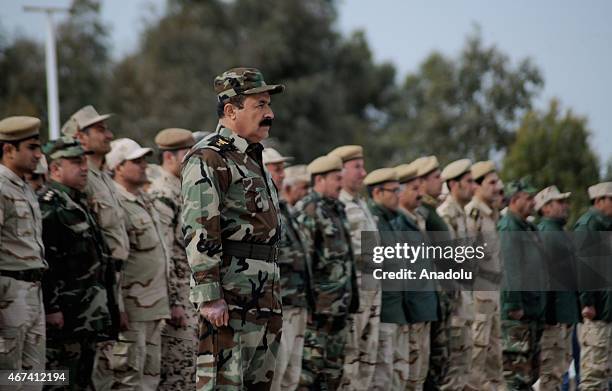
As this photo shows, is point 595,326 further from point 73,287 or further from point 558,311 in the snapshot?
point 73,287

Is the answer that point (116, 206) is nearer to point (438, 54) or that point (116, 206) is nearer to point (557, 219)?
point (557, 219)

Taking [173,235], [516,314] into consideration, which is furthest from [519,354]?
[173,235]

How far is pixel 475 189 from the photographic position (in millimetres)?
11523

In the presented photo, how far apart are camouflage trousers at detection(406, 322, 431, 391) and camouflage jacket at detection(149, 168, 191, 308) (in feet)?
7.62

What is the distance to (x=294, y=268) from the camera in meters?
9.47

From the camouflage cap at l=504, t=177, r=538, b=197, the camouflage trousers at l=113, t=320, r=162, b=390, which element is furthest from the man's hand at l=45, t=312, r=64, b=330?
the camouflage cap at l=504, t=177, r=538, b=197

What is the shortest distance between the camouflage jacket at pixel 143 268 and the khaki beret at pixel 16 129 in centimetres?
135

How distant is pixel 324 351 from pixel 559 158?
759cm

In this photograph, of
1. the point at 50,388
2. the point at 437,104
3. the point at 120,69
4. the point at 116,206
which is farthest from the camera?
the point at 120,69

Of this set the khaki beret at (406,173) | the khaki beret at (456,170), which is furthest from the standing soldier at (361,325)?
the khaki beret at (456,170)

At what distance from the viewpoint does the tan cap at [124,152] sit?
8.75 m

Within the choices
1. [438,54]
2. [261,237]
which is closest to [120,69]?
[438,54]

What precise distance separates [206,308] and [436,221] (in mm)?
5484

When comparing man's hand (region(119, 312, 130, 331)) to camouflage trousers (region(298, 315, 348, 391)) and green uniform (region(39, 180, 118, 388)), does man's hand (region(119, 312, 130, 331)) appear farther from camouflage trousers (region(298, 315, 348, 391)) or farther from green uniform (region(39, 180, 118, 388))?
camouflage trousers (region(298, 315, 348, 391))
